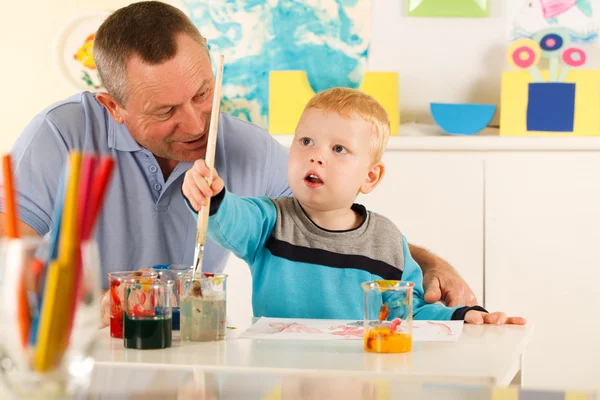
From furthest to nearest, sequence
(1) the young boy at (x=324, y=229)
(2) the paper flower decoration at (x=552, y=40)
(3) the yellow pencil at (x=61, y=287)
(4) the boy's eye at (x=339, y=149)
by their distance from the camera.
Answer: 1. (2) the paper flower decoration at (x=552, y=40)
2. (4) the boy's eye at (x=339, y=149)
3. (1) the young boy at (x=324, y=229)
4. (3) the yellow pencil at (x=61, y=287)

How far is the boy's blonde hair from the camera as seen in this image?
5.21 feet

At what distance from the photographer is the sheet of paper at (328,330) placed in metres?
1.19

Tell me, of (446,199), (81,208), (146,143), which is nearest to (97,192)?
(81,208)

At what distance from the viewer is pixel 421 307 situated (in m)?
1.45

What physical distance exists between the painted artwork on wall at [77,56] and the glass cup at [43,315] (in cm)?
259

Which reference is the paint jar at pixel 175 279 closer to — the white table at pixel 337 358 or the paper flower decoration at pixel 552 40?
the white table at pixel 337 358

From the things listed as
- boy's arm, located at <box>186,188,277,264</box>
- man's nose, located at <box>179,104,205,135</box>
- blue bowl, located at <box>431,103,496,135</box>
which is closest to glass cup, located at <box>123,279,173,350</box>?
boy's arm, located at <box>186,188,277,264</box>

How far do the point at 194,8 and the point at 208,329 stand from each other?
7.32 ft

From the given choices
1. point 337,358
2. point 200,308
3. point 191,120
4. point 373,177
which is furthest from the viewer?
point 191,120

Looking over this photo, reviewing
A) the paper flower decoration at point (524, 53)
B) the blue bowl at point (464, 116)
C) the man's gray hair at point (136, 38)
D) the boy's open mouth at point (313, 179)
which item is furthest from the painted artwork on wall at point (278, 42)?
the boy's open mouth at point (313, 179)

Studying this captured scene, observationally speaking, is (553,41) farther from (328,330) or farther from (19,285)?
(19,285)

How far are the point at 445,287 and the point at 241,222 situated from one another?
0.42 metres

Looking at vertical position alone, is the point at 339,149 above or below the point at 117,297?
above

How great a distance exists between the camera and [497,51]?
3047 millimetres
